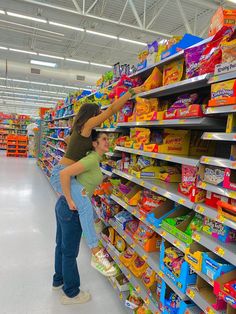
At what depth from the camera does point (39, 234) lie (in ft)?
13.4

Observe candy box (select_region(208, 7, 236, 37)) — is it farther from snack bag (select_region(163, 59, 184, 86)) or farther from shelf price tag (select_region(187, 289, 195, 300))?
shelf price tag (select_region(187, 289, 195, 300))

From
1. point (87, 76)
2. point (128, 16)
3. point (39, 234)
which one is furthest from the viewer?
point (87, 76)

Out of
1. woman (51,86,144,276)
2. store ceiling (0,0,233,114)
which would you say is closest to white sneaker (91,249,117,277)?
woman (51,86,144,276)

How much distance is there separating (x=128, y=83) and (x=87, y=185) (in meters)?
1.18

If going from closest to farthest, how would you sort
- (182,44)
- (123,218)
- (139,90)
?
1. (182,44)
2. (139,90)
3. (123,218)

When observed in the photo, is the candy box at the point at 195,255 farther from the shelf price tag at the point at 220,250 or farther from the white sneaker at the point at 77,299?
the white sneaker at the point at 77,299

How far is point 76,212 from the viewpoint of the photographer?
225cm

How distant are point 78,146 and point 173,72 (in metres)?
0.97

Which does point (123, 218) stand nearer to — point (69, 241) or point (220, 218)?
point (69, 241)

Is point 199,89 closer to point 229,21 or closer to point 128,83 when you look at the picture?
point 229,21

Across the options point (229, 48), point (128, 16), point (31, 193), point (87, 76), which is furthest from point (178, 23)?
point (229, 48)

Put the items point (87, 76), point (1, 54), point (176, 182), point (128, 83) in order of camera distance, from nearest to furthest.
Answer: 1. point (176, 182)
2. point (128, 83)
3. point (87, 76)
4. point (1, 54)

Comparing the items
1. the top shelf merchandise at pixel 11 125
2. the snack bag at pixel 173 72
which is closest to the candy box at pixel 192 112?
the snack bag at pixel 173 72

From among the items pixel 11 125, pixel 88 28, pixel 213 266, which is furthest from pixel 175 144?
pixel 11 125
